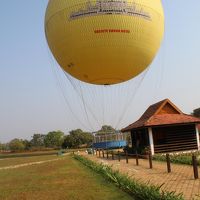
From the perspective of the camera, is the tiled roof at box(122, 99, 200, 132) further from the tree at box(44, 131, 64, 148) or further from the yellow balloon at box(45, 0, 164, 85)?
the tree at box(44, 131, 64, 148)

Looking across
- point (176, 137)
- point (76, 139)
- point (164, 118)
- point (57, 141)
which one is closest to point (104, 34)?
point (164, 118)

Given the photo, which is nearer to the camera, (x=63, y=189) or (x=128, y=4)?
(x=128, y=4)

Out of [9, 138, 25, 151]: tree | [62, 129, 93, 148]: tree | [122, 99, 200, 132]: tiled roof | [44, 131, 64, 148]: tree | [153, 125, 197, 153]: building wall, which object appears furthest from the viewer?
[44, 131, 64, 148]: tree

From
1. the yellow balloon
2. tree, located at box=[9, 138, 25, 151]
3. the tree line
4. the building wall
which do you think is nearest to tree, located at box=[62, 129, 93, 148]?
the tree line

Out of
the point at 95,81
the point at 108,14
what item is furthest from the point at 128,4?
the point at 95,81

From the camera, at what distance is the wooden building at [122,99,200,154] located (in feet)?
101

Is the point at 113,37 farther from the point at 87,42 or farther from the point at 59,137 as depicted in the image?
the point at 59,137

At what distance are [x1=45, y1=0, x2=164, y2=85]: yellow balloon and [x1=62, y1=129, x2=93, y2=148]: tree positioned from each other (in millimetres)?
88575

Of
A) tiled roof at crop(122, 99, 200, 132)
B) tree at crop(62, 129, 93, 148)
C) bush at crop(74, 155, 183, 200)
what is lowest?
bush at crop(74, 155, 183, 200)

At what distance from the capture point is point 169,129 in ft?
107

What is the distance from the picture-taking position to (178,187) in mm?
12492

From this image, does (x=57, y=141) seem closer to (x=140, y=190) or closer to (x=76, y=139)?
(x=76, y=139)

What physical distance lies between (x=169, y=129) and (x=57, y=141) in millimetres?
95774

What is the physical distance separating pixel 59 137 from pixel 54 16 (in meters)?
116
